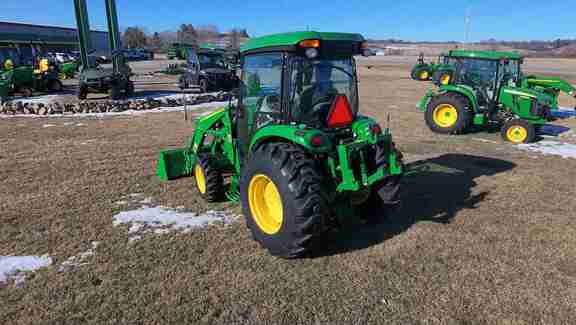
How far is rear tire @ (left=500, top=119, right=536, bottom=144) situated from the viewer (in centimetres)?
895

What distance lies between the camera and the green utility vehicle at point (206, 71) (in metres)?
18.4

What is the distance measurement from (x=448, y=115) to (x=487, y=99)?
996 mm

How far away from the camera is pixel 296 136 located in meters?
3.58

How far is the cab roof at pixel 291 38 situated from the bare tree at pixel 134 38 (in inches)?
3463

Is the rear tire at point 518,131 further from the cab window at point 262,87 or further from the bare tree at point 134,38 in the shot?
the bare tree at point 134,38

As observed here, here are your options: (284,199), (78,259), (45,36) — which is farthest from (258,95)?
(45,36)

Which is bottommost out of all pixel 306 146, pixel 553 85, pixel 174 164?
pixel 174 164

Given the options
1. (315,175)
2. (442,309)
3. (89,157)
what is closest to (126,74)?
(89,157)

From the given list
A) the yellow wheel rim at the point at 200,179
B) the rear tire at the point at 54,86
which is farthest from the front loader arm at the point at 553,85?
the rear tire at the point at 54,86

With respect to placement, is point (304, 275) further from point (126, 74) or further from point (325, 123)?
point (126, 74)

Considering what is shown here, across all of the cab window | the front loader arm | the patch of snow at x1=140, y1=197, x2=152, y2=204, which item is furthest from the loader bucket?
the front loader arm

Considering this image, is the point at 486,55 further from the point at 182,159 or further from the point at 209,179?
the point at 209,179

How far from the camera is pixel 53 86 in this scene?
18.4 m

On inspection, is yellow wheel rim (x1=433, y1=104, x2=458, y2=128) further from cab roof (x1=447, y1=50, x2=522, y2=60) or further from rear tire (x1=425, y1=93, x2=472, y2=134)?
cab roof (x1=447, y1=50, x2=522, y2=60)
